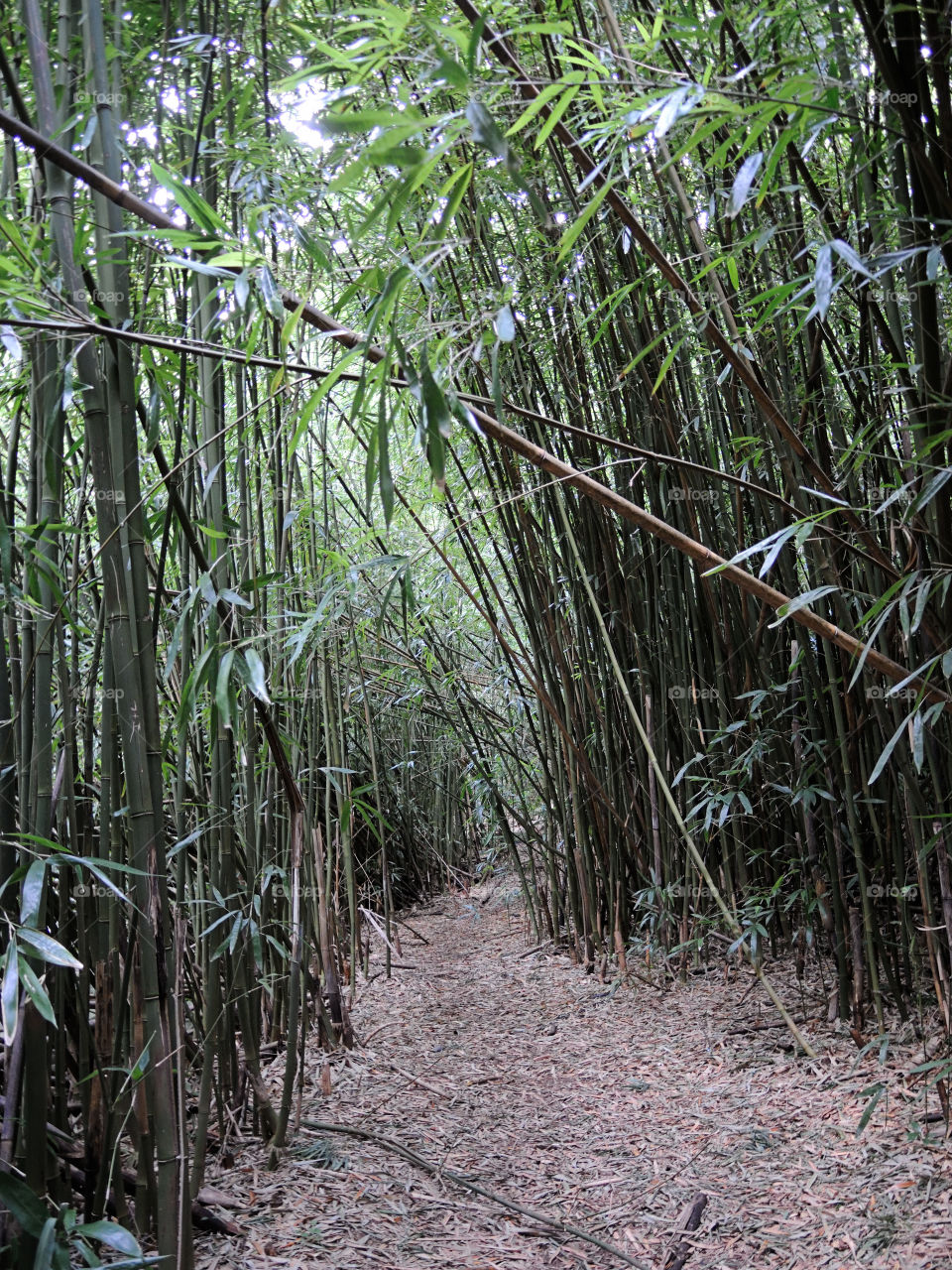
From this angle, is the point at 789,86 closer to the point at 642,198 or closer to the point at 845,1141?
the point at 642,198

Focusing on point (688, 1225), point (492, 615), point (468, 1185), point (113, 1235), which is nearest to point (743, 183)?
point (113, 1235)

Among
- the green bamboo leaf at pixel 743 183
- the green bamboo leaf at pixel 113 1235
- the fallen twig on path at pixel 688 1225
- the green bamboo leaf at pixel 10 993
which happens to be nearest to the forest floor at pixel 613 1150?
the fallen twig on path at pixel 688 1225

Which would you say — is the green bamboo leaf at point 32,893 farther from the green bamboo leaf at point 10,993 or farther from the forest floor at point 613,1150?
the forest floor at point 613,1150

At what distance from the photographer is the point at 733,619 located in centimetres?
227

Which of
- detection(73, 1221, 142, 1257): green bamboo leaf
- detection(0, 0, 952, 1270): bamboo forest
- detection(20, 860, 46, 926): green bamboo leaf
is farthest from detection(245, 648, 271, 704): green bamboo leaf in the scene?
detection(73, 1221, 142, 1257): green bamboo leaf

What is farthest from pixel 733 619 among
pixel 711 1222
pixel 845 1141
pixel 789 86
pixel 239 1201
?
pixel 239 1201

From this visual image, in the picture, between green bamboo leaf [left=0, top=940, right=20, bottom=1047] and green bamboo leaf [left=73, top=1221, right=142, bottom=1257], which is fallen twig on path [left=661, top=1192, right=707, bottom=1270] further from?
green bamboo leaf [left=0, top=940, right=20, bottom=1047]

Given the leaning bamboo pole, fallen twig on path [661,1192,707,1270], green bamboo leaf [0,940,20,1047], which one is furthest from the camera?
fallen twig on path [661,1192,707,1270]

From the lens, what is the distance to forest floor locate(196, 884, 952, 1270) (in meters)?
1.34

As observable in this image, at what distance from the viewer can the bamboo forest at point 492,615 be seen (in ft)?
3.57

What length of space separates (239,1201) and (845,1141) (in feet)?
→ 3.43

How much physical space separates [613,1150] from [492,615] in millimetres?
1460

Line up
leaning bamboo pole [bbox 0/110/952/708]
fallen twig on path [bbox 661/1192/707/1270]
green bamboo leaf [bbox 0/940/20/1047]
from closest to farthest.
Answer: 1. green bamboo leaf [bbox 0/940/20/1047]
2. leaning bamboo pole [bbox 0/110/952/708]
3. fallen twig on path [bbox 661/1192/707/1270]

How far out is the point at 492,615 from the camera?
2688 millimetres
